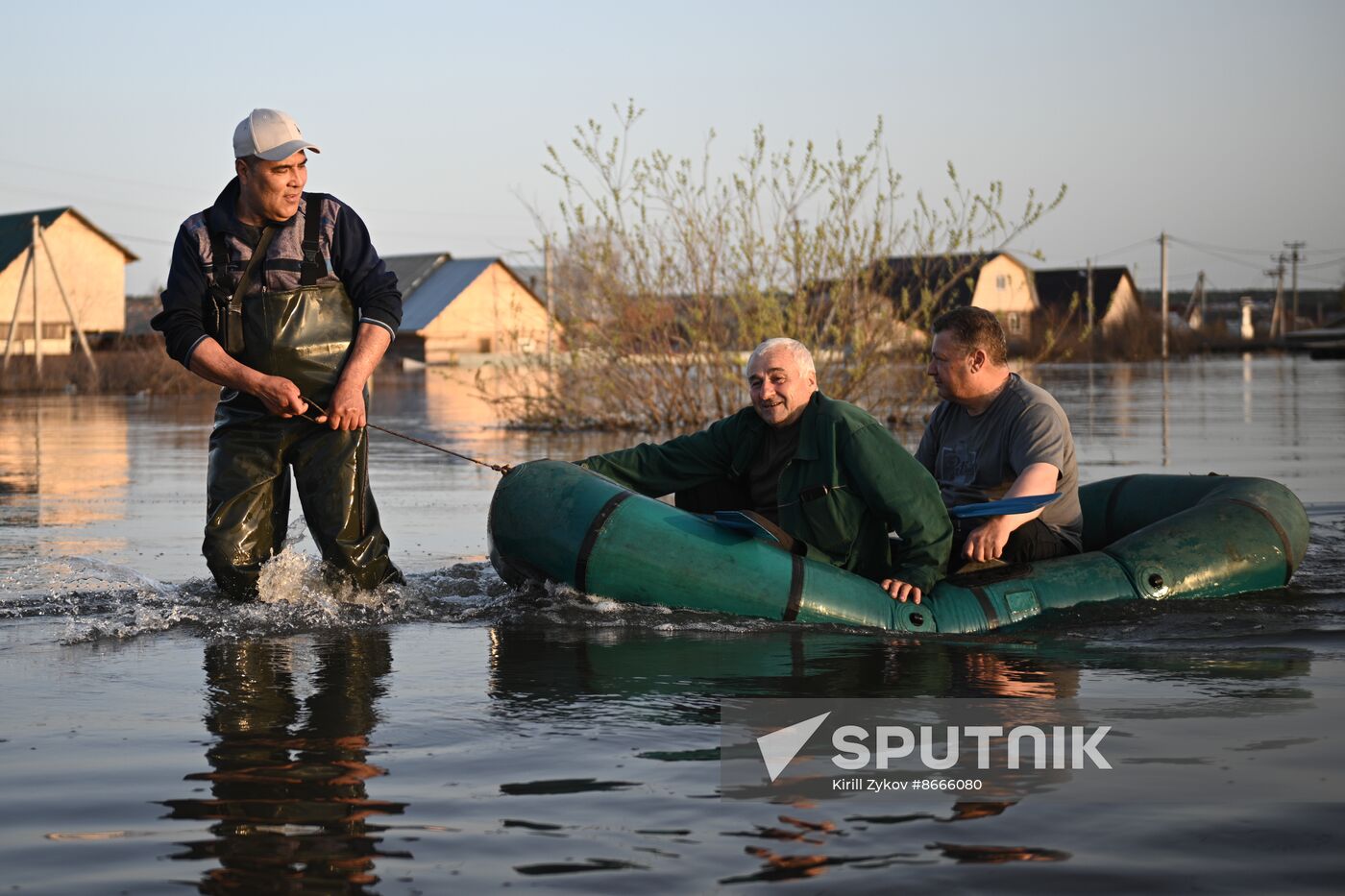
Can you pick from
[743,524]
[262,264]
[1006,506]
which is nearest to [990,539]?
[1006,506]

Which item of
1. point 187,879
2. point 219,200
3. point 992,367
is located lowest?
point 187,879

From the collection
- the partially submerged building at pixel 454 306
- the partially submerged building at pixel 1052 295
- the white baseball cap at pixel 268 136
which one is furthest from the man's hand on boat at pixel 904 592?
the partially submerged building at pixel 454 306

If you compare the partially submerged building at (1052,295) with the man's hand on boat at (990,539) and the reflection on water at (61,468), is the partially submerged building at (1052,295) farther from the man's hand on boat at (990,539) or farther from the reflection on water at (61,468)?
the man's hand on boat at (990,539)

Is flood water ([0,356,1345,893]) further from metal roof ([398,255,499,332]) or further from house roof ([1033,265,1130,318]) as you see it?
house roof ([1033,265,1130,318])

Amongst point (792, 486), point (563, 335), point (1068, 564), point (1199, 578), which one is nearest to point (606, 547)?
point (792, 486)

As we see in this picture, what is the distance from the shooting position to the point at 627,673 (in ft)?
18.2

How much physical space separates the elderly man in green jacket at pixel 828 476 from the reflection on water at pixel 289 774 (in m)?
1.79

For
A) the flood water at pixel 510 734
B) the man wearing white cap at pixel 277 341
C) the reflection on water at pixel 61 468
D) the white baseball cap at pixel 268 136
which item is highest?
the white baseball cap at pixel 268 136

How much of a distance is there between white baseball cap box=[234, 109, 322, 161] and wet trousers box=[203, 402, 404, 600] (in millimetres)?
1024

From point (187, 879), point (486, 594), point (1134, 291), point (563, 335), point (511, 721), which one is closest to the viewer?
point (187, 879)

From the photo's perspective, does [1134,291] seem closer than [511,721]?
No

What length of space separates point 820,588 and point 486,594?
5.82ft

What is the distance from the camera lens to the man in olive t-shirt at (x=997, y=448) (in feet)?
21.6

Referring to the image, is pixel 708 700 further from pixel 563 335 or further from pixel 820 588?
pixel 563 335
